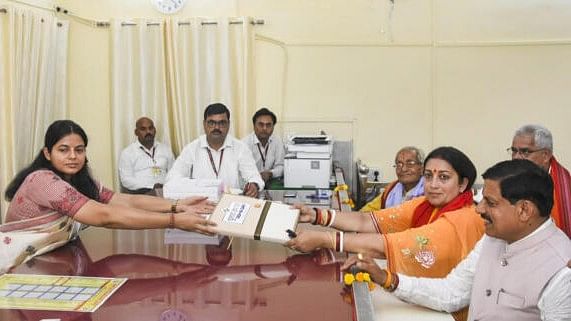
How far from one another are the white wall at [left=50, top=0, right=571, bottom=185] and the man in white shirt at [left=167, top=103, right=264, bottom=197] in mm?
1446

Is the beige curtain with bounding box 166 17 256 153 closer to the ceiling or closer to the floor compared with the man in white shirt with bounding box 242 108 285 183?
closer to the ceiling

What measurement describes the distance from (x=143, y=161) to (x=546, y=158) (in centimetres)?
357

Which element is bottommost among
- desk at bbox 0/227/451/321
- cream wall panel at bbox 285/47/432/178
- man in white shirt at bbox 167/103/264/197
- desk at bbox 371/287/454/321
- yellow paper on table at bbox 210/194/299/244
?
desk at bbox 371/287/454/321

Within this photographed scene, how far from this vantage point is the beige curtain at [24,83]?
14.1 feet

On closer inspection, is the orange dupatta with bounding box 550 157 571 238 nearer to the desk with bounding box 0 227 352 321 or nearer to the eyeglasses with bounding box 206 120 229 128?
the desk with bounding box 0 227 352 321

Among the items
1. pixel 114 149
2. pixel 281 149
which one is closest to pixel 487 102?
pixel 281 149

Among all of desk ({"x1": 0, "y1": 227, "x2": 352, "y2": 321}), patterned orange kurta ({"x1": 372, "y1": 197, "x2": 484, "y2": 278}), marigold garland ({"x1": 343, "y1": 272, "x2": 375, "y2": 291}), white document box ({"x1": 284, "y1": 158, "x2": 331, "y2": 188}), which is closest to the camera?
desk ({"x1": 0, "y1": 227, "x2": 352, "y2": 321})

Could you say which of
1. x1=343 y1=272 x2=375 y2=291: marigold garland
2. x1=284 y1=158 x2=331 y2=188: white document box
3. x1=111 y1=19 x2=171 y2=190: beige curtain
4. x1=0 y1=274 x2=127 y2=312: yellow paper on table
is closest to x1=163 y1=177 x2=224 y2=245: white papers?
x1=0 y1=274 x2=127 y2=312: yellow paper on table

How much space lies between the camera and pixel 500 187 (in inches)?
62.3

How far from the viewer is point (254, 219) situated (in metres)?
2.07

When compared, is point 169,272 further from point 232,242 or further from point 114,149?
point 114,149

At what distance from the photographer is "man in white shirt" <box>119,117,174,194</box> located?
508cm

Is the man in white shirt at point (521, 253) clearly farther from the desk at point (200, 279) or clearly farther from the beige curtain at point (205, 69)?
the beige curtain at point (205, 69)

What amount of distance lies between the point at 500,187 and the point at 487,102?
404cm
